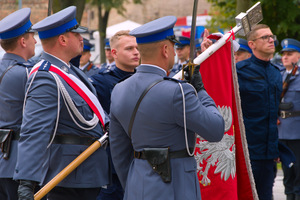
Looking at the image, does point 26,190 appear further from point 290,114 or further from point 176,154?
point 290,114

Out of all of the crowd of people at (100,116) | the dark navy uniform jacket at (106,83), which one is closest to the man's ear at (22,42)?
the crowd of people at (100,116)

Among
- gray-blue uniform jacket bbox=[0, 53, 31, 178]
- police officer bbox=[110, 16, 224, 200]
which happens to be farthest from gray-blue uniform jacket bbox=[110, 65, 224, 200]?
gray-blue uniform jacket bbox=[0, 53, 31, 178]

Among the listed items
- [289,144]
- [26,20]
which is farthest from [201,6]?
[26,20]

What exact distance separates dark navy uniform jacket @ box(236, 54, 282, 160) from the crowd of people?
4.50 ft

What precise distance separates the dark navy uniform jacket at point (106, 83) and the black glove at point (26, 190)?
6.38ft

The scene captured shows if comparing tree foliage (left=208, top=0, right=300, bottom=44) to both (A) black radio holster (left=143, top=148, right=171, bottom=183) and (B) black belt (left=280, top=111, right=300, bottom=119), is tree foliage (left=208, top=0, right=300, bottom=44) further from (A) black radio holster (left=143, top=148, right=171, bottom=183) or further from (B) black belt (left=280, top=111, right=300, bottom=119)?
(A) black radio holster (left=143, top=148, right=171, bottom=183)

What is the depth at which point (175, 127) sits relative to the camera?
367 centimetres

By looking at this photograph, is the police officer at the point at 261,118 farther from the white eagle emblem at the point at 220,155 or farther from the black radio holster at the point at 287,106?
the black radio holster at the point at 287,106

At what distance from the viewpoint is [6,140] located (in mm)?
4844

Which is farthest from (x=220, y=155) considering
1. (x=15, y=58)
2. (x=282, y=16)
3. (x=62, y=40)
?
(x=282, y=16)

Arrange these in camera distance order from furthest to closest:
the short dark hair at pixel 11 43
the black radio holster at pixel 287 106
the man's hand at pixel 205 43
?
the black radio holster at pixel 287 106 → the short dark hair at pixel 11 43 → the man's hand at pixel 205 43

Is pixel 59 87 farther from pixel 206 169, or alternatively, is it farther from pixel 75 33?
pixel 206 169

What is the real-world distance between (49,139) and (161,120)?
878mm

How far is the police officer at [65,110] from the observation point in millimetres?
4082
